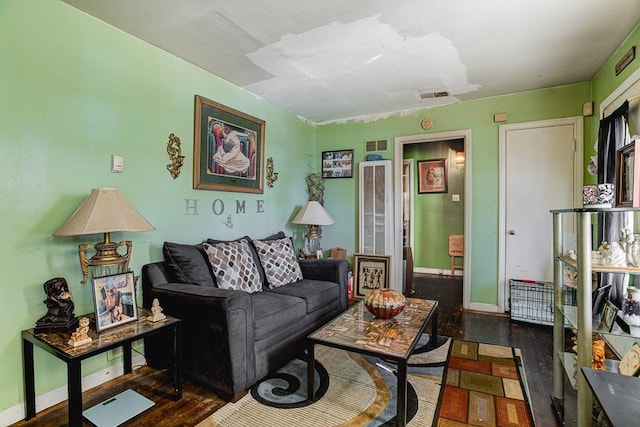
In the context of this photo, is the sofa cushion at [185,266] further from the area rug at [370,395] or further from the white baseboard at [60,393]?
the area rug at [370,395]

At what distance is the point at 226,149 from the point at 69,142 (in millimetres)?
1323

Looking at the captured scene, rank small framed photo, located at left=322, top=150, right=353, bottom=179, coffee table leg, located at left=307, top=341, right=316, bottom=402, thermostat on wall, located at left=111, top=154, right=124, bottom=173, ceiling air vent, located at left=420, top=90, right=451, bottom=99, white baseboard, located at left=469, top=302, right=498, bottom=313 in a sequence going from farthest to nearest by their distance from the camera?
small framed photo, located at left=322, top=150, right=353, bottom=179 → white baseboard, located at left=469, top=302, right=498, bottom=313 → ceiling air vent, located at left=420, top=90, right=451, bottom=99 → thermostat on wall, located at left=111, top=154, right=124, bottom=173 → coffee table leg, located at left=307, top=341, right=316, bottom=402

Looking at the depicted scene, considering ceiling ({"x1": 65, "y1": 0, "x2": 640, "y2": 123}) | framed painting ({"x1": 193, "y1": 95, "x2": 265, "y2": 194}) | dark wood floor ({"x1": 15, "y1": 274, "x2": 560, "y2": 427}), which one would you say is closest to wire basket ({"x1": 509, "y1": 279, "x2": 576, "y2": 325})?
dark wood floor ({"x1": 15, "y1": 274, "x2": 560, "y2": 427})

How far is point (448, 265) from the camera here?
592 centimetres

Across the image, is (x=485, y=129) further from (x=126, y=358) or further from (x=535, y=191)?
(x=126, y=358)

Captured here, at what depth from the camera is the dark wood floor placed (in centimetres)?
181

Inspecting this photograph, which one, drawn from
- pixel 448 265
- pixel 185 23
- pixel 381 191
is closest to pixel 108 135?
pixel 185 23

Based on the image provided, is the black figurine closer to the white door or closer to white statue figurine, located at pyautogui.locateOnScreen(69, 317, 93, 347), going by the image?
white statue figurine, located at pyautogui.locateOnScreen(69, 317, 93, 347)

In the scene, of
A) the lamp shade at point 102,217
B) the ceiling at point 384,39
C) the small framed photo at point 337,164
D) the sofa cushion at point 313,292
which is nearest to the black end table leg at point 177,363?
the lamp shade at point 102,217

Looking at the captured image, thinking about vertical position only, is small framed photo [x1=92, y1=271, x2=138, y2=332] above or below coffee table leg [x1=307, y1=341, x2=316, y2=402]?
above

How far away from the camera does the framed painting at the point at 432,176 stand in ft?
19.5

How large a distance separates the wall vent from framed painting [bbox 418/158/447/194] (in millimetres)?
2075

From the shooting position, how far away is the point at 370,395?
2008 millimetres

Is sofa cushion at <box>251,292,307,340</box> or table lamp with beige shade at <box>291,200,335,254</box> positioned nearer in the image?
sofa cushion at <box>251,292,307,340</box>
